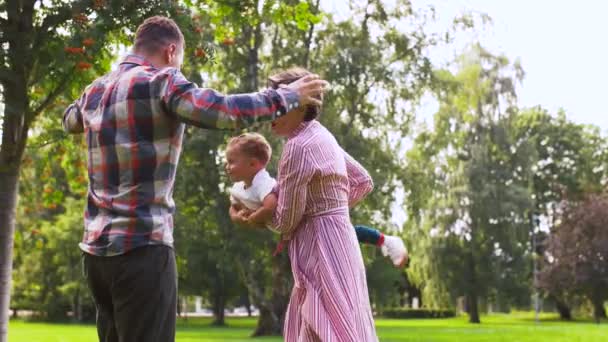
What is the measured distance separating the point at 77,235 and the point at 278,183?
40.0m

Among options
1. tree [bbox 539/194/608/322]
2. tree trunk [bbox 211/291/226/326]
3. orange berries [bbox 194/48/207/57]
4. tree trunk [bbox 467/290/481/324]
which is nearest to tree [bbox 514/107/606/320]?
tree trunk [bbox 467/290/481/324]

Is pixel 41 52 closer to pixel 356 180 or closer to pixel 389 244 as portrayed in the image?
pixel 356 180

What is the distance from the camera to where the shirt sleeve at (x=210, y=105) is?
9.73 feet

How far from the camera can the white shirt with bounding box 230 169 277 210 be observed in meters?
3.91

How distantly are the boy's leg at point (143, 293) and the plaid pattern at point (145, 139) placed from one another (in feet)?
0.16

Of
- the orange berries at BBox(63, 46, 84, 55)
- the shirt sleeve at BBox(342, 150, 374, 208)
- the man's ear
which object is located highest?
the orange berries at BBox(63, 46, 84, 55)

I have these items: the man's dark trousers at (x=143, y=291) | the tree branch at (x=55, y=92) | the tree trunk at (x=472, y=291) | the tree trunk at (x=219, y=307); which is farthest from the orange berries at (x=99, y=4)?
the tree trunk at (x=219, y=307)

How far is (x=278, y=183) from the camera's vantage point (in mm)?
3814

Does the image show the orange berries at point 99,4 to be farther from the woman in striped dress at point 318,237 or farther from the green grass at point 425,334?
the green grass at point 425,334

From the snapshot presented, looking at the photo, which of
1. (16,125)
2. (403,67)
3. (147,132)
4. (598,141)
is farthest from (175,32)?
(598,141)

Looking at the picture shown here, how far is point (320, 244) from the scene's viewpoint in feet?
12.3

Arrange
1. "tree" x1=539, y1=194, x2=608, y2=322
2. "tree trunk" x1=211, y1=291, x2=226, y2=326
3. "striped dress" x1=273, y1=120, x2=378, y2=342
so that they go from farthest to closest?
"tree trunk" x1=211, y1=291, x2=226, y2=326 → "tree" x1=539, y1=194, x2=608, y2=322 → "striped dress" x1=273, y1=120, x2=378, y2=342

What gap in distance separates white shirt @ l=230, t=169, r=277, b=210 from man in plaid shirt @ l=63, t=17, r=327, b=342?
818 mm

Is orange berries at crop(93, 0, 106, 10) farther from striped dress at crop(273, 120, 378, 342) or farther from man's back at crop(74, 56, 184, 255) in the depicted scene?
man's back at crop(74, 56, 184, 255)
